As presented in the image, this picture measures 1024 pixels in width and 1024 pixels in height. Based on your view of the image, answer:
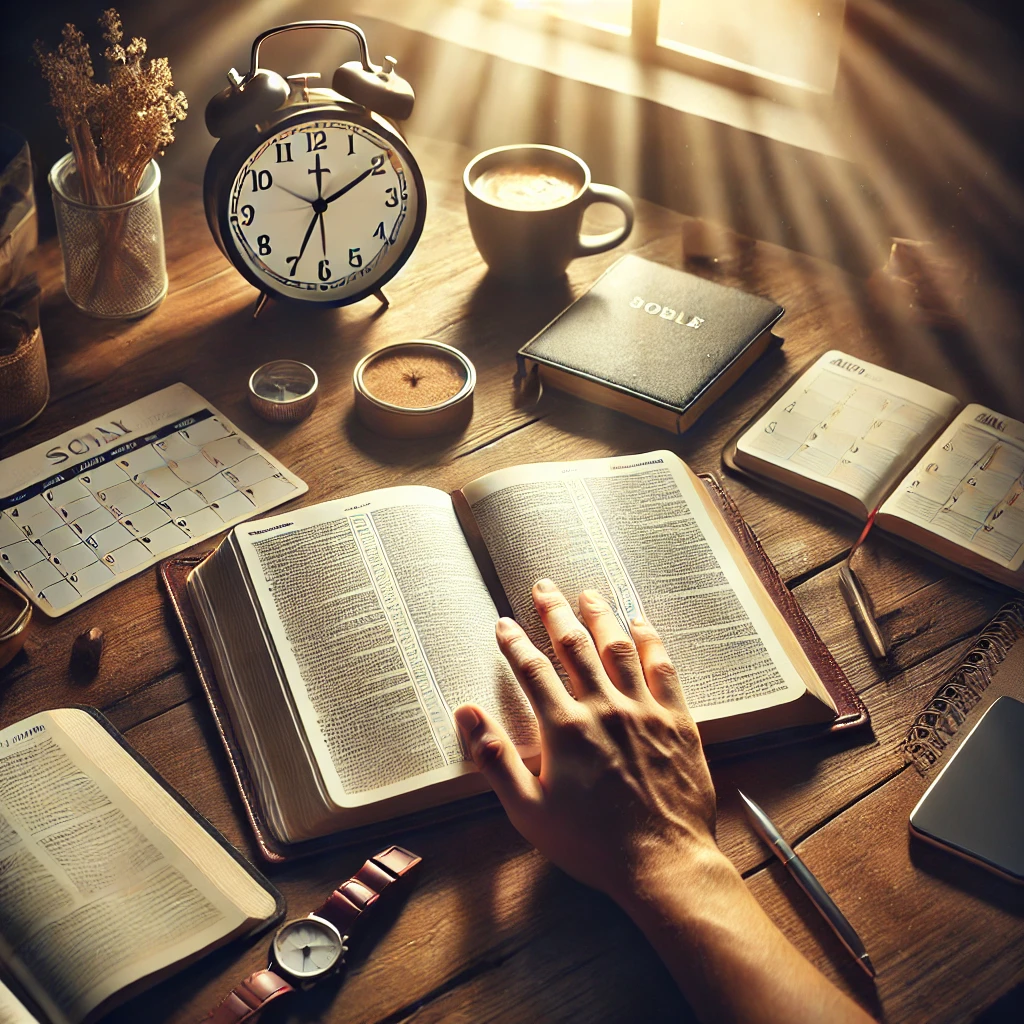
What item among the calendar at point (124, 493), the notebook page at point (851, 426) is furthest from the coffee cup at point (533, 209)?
the calendar at point (124, 493)

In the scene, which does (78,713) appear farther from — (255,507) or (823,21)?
(823,21)

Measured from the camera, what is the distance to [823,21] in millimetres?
1745

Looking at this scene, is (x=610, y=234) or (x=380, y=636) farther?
(x=610, y=234)

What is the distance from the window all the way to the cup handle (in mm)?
448

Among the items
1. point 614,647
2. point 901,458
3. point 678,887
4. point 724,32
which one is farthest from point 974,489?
point 724,32

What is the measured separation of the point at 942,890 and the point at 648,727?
29 cm

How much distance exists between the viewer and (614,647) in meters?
0.97

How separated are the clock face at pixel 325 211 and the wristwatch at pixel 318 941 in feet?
2.83

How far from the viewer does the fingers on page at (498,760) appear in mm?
889

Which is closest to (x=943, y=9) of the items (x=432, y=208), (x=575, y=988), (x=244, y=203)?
(x=432, y=208)

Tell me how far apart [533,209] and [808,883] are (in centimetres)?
99

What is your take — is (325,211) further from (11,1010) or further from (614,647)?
(11,1010)

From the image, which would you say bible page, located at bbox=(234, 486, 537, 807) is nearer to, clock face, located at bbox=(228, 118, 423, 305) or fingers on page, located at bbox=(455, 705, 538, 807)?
fingers on page, located at bbox=(455, 705, 538, 807)

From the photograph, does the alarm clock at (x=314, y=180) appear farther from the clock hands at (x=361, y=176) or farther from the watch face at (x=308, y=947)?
the watch face at (x=308, y=947)
